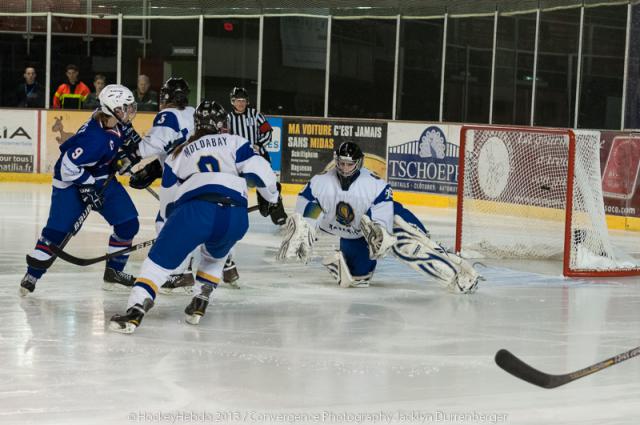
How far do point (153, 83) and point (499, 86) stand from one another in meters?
4.72

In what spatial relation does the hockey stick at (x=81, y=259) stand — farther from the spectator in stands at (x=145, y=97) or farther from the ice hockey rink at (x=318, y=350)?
the spectator in stands at (x=145, y=97)

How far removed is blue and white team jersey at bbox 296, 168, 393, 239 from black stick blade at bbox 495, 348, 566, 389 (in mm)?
2658

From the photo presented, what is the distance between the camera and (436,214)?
1057 centimetres

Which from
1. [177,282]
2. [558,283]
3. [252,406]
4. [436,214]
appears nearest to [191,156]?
[177,282]

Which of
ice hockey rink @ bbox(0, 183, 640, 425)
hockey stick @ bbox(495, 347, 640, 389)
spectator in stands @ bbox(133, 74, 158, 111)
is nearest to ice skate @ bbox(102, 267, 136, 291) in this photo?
ice hockey rink @ bbox(0, 183, 640, 425)

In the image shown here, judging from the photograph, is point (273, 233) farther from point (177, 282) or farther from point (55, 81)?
point (55, 81)

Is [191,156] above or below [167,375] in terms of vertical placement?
above

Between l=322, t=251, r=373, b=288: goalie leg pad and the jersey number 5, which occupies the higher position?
the jersey number 5

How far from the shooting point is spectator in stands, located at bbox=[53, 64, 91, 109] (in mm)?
13086

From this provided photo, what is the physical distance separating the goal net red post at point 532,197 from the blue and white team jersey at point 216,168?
110 inches

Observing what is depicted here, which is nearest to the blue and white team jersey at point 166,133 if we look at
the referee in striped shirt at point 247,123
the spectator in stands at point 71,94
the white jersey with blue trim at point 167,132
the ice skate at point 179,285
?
the white jersey with blue trim at point 167,132

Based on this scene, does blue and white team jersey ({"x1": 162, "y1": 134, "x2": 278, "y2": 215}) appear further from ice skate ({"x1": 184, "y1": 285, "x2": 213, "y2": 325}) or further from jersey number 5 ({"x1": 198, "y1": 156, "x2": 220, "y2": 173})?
ice skate ({"x1": 184, "y1": 285, "x2": 213, "y2": 325})

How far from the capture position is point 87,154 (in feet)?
17.3

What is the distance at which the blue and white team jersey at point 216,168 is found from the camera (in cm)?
464
